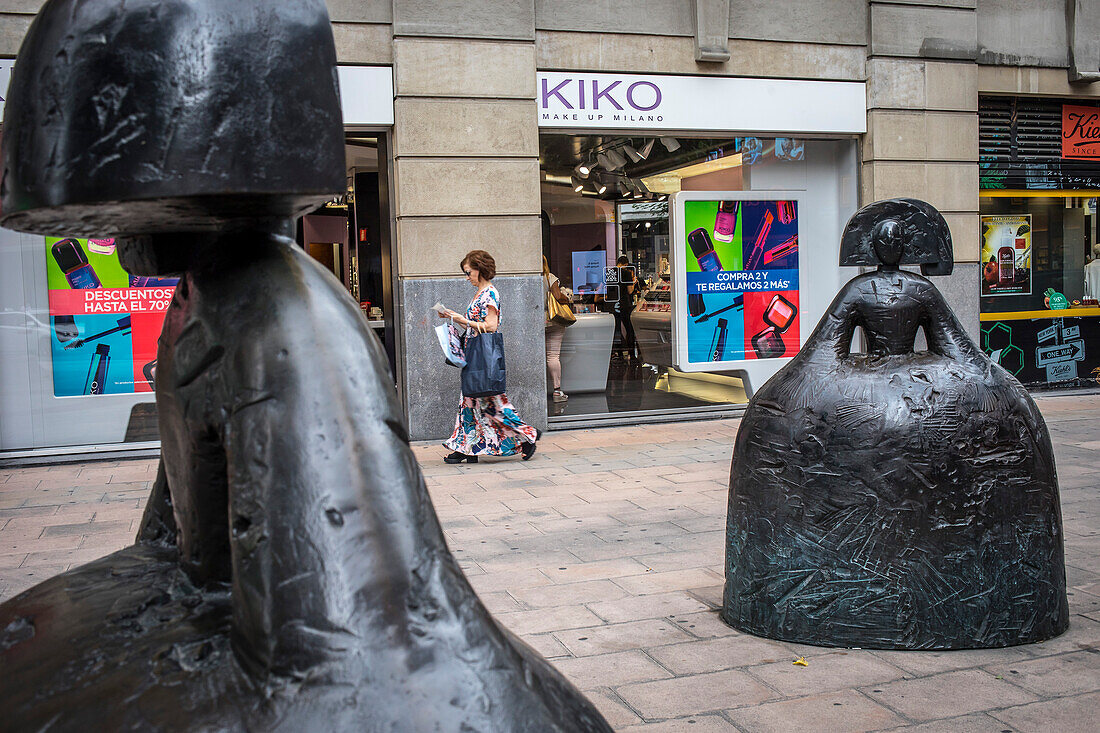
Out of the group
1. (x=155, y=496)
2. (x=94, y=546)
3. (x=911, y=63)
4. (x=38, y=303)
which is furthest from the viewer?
(x=911, y=63)

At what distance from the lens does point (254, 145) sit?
44.0 inches

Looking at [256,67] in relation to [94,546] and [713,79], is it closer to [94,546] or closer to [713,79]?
[94,546]

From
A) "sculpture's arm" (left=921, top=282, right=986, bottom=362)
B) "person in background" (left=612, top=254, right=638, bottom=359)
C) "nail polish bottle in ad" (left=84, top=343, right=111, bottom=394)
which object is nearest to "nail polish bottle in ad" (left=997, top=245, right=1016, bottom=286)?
"person in background" (left=612, top=254, right=638, bottom=359)

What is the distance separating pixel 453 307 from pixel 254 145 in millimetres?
9129

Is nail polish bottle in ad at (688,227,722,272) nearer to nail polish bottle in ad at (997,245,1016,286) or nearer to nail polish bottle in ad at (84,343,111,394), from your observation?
nail polish bottle in ad at (997,245,1016,286)

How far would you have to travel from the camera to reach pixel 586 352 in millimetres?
11648

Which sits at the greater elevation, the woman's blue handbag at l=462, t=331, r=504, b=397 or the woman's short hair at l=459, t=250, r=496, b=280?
the woman's short hair at l=459, t=250, r=496, b=280

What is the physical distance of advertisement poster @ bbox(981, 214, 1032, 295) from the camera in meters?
12.7

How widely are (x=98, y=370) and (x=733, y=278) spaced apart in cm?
660

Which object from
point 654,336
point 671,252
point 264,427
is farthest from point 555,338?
point 264,427

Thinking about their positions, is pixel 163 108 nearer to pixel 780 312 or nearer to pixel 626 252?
pixel 626 252

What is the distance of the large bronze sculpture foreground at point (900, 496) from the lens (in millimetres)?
4145

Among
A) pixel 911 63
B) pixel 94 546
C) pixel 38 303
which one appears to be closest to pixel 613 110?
pixel 911 63

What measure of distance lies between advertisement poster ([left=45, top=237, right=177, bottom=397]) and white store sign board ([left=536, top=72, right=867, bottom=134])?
164 inches
